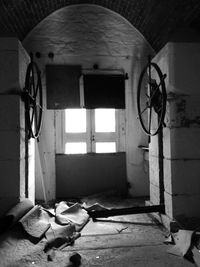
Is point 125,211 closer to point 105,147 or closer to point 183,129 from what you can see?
point 183,129

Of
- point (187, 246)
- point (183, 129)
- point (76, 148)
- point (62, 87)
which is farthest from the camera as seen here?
point (76, 148)

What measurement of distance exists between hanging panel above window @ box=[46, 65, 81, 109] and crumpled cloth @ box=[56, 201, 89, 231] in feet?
6.95

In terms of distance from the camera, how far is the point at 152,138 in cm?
340

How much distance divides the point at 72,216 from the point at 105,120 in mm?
2358

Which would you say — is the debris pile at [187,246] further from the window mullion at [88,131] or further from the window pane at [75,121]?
the window pane at [75,121]

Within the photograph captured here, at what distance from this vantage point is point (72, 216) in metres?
3.03

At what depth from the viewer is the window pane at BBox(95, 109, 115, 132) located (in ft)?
16.1

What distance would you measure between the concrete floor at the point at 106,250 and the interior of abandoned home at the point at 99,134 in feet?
0.04

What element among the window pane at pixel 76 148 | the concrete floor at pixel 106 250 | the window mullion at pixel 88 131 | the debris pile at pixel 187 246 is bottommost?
the concrete floor at pixel 106 250

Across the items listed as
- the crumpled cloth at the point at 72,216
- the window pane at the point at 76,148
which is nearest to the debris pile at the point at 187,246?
the crumpled cloth at the point at 72,216

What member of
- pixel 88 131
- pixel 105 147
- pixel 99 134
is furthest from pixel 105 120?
pixel 105 147

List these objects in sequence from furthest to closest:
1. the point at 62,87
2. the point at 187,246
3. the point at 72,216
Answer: the point at 62,87 < the point at 72,216 < the point at 187,246

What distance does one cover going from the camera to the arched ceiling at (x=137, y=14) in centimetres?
334

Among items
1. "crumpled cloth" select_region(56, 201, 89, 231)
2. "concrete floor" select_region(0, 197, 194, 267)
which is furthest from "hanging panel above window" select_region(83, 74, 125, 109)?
"concrete floor" select_region(0, 197, 194, 267)
